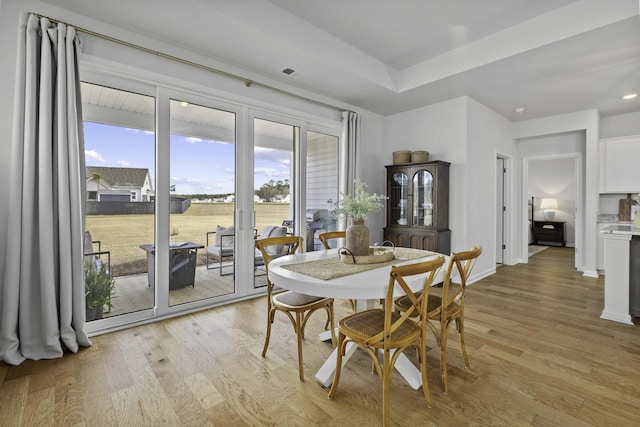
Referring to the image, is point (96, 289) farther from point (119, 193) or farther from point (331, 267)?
point (331, 267)

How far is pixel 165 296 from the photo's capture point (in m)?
3.06

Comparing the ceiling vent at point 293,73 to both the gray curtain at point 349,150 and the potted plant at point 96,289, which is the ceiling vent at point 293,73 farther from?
the potted plant at point 96,289

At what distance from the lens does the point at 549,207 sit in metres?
8.21

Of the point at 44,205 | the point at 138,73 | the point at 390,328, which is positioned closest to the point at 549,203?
the point at 390,328

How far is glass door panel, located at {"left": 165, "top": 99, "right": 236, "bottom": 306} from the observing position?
3168 mm

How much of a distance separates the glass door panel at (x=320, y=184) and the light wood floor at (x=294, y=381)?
1647mm

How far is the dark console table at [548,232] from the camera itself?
7.88 meters

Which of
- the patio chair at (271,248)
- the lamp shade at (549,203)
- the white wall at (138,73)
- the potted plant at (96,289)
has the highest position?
the white wall at (138,73)

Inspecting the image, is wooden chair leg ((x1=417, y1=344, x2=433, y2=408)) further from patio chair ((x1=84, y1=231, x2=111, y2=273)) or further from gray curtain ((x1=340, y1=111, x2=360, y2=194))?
gray curtain ((x1=340, y1=111, x2=360, y2=194))

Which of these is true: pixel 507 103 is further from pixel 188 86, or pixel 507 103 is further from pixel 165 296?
pixel 165 296

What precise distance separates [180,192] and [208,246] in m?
0.66

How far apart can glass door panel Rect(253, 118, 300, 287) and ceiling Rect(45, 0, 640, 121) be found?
0.59 m

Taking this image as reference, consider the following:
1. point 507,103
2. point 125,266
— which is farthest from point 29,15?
point 507,103

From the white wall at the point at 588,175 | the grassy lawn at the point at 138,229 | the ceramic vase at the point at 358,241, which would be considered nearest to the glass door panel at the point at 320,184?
the grassy lawn at the point at 138,229
